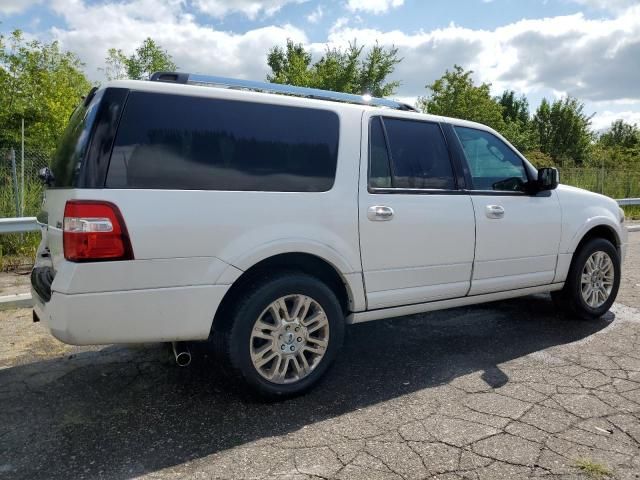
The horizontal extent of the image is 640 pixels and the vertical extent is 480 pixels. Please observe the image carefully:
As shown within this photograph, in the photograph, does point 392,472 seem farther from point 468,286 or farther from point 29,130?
point 29,130

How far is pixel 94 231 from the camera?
272cm

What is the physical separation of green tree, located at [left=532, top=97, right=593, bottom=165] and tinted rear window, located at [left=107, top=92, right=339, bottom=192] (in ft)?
144

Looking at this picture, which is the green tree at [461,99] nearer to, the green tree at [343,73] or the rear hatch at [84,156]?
the green tree at [343,73]

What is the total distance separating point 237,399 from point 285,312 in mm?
628

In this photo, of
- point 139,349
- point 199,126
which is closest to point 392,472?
point 199,126

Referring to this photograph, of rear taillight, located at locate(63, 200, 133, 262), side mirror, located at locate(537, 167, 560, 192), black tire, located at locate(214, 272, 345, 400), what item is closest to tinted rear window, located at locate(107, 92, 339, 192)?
rear taillight, located at locate(63, 200, 133, 262)

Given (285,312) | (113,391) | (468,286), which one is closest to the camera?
(285,312)

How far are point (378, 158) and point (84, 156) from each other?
1.84 metres

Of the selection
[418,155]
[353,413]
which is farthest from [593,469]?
[418,155]

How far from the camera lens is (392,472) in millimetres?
2555

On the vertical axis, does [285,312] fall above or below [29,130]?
below

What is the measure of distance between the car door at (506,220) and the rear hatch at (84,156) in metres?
2.60

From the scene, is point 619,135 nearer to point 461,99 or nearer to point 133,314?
point 461,99

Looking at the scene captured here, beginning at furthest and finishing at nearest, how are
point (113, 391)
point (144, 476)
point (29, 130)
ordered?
point (29, 130)
point (113, 391)
point (144, 476)
